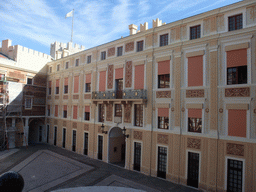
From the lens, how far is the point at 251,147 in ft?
36.4

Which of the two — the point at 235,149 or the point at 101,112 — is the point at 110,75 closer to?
the point at 101,112

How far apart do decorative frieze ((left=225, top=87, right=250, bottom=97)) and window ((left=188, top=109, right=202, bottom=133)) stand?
208 centimetres

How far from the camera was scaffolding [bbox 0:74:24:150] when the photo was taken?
23.1m

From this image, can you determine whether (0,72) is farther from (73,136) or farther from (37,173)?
(37,173)

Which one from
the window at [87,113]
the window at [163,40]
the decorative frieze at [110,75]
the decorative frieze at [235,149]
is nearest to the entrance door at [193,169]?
the decorative frieze at [235,149]

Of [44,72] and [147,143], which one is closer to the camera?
[147,143]

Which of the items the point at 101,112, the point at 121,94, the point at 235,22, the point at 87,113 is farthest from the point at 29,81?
the point at 235,22

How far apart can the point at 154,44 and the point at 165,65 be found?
2109 mm

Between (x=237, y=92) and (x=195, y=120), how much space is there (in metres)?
3.20

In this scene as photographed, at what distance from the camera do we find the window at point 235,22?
12.0 m

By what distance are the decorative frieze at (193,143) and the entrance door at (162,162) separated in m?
2.03

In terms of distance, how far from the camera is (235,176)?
11617mm

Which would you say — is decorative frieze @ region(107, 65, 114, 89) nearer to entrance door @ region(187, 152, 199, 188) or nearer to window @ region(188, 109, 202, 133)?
window @ region(188, 109, 202, 133)

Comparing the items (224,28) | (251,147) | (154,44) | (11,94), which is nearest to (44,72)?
(11,94)
